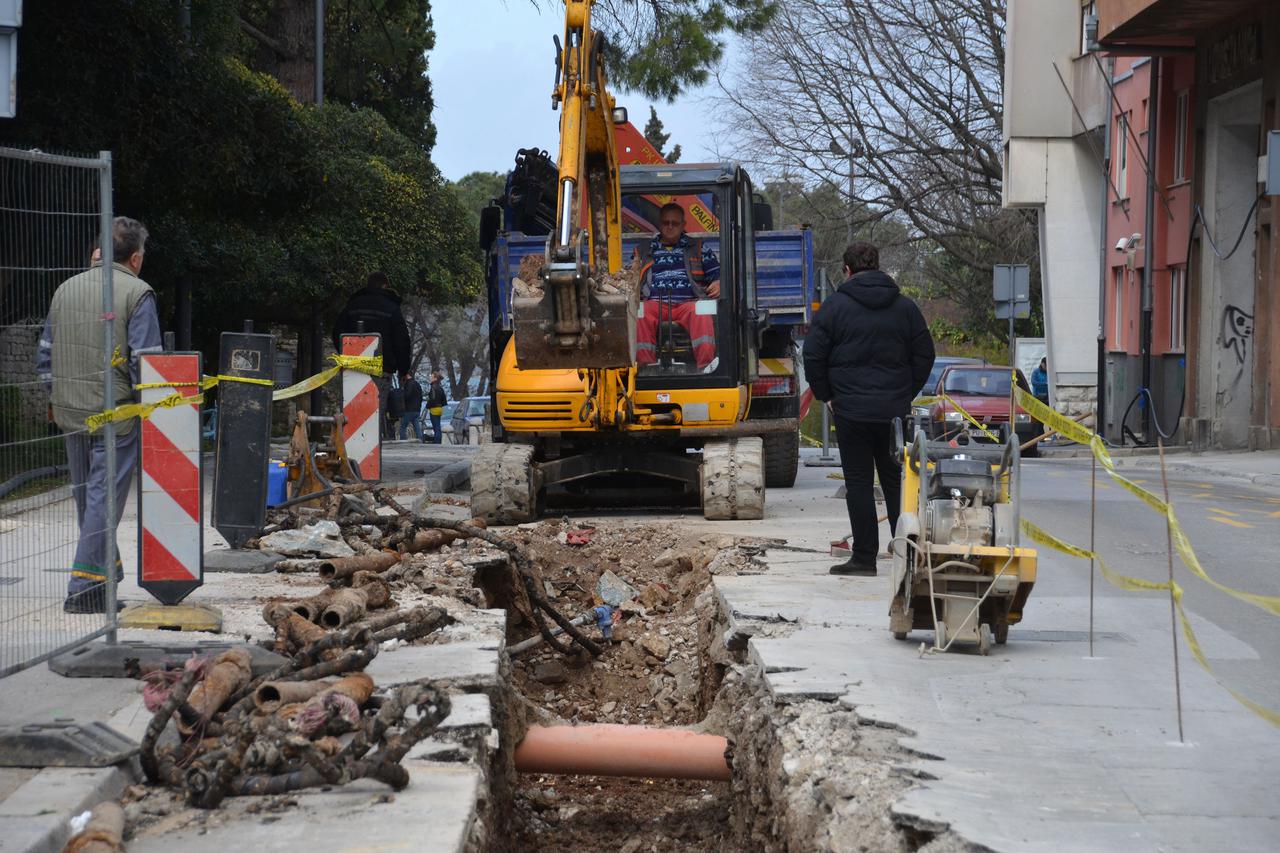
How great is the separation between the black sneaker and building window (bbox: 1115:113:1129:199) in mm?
23599

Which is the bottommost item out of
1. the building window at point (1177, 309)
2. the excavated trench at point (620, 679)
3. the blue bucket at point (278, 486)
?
the excavated trench at point (620, 679)

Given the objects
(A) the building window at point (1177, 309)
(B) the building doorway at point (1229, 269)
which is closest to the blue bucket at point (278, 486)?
(B) the building doorway at point (1229, 269)

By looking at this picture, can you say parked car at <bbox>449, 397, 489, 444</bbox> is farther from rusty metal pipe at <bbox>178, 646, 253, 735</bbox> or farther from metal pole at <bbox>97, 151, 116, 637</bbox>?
rusty metal pipe at <bbox>178, 646, 253, 735</bbox>

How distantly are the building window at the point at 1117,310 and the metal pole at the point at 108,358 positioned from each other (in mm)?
27724

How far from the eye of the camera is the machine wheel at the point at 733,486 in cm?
1280

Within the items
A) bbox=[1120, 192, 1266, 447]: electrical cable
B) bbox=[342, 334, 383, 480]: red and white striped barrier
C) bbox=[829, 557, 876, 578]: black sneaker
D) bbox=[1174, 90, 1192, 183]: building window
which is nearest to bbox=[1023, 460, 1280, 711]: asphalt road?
bbox=[829, 557, 876, 578]: black sneaker

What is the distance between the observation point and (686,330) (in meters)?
13.6

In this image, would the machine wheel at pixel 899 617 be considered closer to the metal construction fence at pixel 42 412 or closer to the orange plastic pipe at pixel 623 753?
the orange plastic pipe at pixel 623 753

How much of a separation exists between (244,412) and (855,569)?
3772 millimetres

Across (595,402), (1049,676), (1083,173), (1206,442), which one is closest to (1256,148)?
(1206,442)

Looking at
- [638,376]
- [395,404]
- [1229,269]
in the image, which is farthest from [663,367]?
[395,404]

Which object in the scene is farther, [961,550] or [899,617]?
[899,617]

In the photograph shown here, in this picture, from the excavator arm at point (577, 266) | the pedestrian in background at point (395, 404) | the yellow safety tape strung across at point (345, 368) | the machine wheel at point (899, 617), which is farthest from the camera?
the pedestrian in background at point (395, 404)

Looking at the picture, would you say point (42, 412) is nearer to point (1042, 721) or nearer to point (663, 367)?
point (1042, 721)
